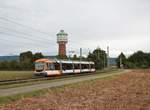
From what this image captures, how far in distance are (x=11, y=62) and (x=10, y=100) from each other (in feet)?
283

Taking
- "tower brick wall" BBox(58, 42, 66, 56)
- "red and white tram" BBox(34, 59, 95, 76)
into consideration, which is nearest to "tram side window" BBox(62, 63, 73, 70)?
"red and white tram" BBox(34, 59, 95, 76)

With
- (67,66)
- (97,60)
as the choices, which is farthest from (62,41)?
(67,66)

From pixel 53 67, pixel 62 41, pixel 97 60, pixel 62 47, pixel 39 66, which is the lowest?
pixel 53 67

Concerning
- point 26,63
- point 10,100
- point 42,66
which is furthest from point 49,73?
point 26,63

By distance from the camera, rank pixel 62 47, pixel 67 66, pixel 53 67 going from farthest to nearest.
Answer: pixel 62 47, pixel 67 66, pixel 53 67

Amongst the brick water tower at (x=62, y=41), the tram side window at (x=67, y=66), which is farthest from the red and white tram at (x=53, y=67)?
the brick water tower at (x=62, y=41)

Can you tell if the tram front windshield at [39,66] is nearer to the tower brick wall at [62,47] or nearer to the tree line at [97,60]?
the tree line at [97,60]

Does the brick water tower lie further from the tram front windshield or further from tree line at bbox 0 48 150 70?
the tram front windshield

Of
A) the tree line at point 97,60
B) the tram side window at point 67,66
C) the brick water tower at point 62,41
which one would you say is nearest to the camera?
the tram side window at point 67,66

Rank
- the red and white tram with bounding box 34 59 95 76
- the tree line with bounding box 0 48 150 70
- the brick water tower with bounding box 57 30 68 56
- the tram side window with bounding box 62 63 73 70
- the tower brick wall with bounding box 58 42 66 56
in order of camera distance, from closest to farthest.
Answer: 1. the red and white tram with bounding box 34 59 95 76
2. the tram side window with bounding box 62 63 73 70
3. the tree line with bounding box 0 48 150 70
4. the tower brick wall with bounding box 58 42 66 56
5. the brick water tower with bounding box 57 30 68 56

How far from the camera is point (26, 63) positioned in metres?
98.1

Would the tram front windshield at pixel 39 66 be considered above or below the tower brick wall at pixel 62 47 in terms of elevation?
below

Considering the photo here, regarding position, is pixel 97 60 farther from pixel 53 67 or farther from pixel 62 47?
pixel 53 67

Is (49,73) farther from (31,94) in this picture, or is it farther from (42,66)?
(31,94)
